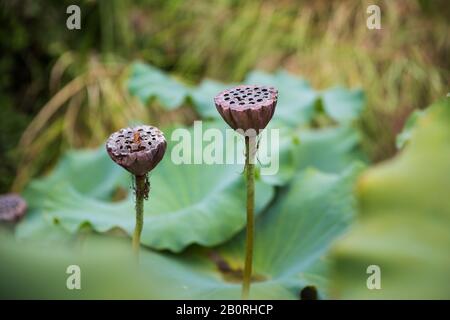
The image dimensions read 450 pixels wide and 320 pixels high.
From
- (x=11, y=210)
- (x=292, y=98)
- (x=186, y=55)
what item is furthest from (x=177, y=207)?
(x=186, y=55)

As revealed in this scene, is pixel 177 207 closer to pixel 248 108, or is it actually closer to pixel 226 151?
pixel 226 151

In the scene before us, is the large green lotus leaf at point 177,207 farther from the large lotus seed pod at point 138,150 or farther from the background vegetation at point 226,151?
the large lotus seed pod at point 138,150

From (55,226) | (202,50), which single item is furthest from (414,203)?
(202,50)

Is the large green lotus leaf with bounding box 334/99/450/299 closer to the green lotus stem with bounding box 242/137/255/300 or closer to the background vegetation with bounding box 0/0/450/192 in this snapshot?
the green lotus stem with bounding box 242/137/255/300

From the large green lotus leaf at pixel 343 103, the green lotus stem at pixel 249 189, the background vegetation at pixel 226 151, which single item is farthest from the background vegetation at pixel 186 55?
the green lotus stem at pixel 249 189

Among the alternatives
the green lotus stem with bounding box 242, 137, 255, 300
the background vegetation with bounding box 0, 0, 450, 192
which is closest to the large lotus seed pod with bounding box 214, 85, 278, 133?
the green lotus stem with bounding box 242, 137, 255, 300
